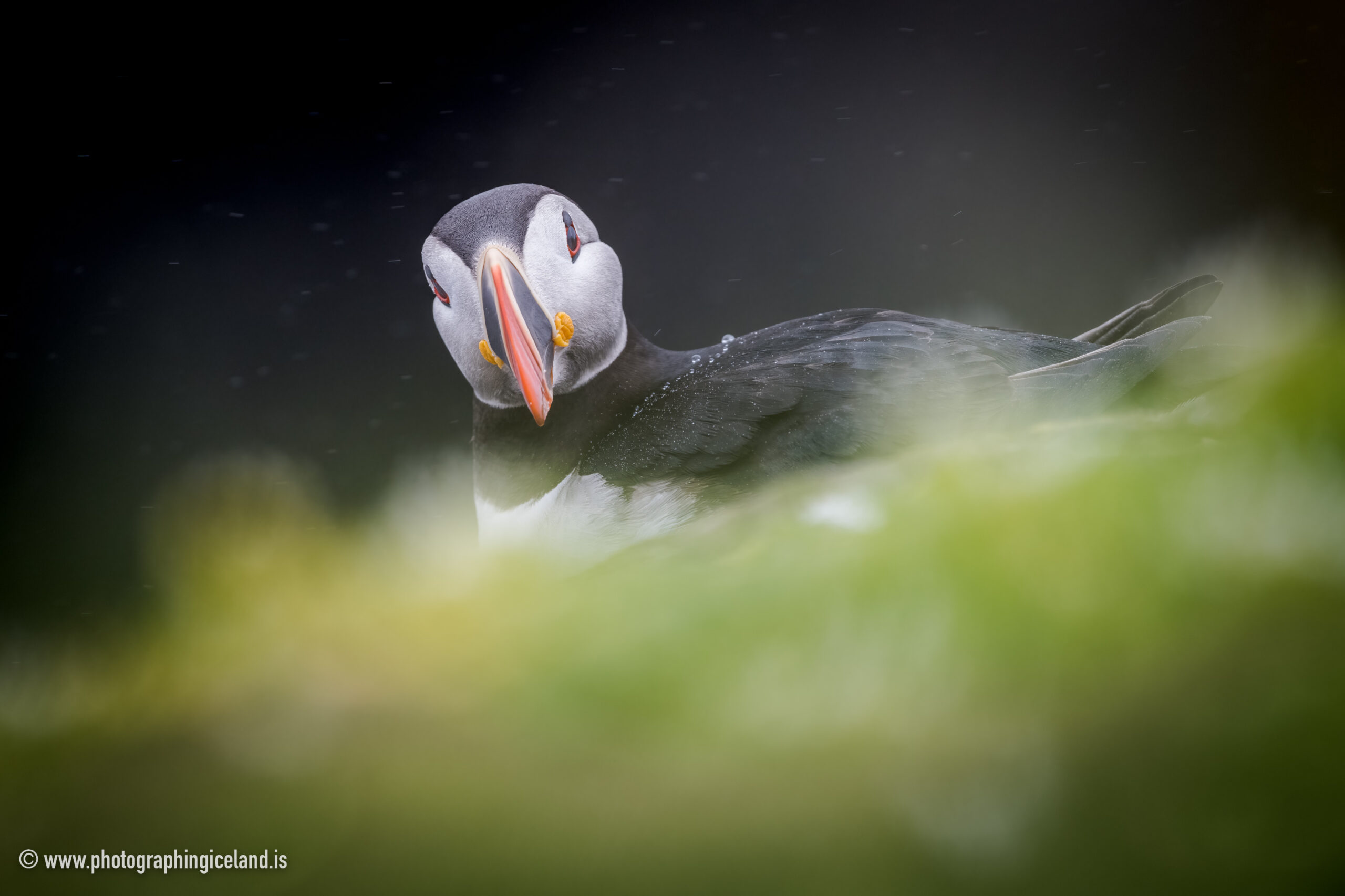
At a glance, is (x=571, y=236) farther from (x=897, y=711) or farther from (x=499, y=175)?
(x=897, y=711)

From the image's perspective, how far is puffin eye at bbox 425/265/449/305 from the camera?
3.06ft

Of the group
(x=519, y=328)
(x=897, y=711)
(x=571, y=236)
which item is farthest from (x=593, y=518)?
(x=897, y=711)

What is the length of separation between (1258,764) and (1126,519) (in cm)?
13

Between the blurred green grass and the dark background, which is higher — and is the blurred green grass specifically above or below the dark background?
below

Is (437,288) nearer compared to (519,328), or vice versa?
(519,328)

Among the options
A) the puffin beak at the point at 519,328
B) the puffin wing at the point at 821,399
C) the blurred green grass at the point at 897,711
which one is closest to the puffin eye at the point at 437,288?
the puffin beak at the point at 519,328

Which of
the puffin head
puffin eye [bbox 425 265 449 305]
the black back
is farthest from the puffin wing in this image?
puffin eye [bbox 425 265 449 305]

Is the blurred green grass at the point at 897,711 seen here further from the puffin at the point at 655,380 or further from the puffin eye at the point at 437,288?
the puffin eye at the point at 437,288

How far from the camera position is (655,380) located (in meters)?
0.99

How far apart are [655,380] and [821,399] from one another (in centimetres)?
23

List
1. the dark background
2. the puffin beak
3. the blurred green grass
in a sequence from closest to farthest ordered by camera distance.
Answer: the blurred green grass < the puffin beak < the dark background

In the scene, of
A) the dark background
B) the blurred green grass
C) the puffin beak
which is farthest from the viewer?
the dark background

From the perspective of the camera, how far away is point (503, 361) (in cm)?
79

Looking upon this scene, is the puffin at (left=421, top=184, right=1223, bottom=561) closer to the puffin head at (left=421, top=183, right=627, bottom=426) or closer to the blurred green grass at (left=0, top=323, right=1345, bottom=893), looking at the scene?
the puffin head at (left=421, top=183, right=627, bottom=426)
